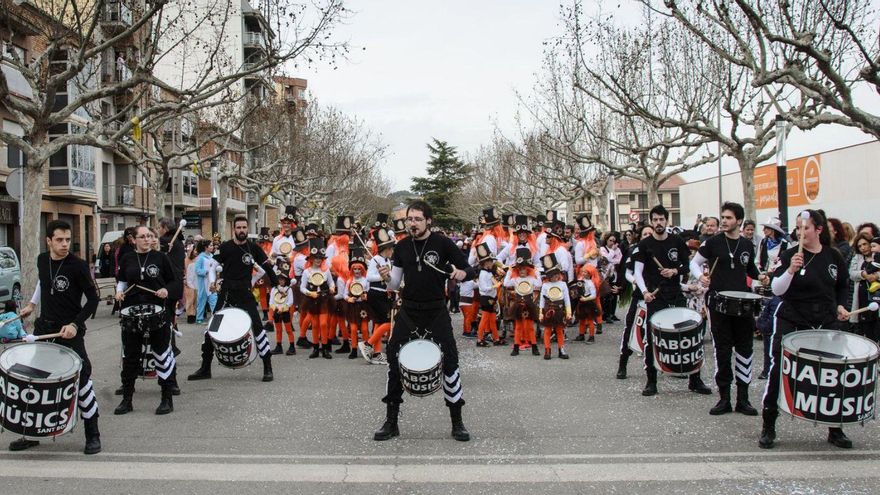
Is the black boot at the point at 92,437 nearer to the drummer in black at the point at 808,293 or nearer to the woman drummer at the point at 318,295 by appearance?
the woman drummer at the point at 318,295

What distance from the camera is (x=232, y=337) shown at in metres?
8.76

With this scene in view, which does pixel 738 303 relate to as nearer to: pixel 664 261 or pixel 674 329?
pixel 674 329

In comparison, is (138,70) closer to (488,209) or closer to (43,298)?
(488,209)

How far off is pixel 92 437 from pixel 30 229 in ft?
28.0

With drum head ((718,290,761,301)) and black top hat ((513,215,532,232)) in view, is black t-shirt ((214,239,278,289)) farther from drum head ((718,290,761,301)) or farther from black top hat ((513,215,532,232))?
drum head ((718,290,761,301))

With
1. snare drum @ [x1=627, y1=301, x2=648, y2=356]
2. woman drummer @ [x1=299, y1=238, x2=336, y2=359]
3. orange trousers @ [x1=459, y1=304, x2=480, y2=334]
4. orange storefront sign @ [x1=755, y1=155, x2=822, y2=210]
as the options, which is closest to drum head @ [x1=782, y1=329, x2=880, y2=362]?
snare drum @ [x1=627, y1=301, x2=648, y2=356]

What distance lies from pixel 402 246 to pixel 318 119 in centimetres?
3852

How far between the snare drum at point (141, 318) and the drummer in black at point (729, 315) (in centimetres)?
561

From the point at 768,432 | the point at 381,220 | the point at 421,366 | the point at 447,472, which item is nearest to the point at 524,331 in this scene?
the point at 381,220

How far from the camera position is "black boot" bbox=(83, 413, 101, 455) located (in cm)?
631

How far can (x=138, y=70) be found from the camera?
14.3m

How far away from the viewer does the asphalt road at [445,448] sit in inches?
215


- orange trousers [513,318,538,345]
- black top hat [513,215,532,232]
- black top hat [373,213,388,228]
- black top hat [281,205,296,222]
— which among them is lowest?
orange trousers [513,318,538,345]

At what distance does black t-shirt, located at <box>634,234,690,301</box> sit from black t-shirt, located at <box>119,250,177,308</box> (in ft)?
17.1
